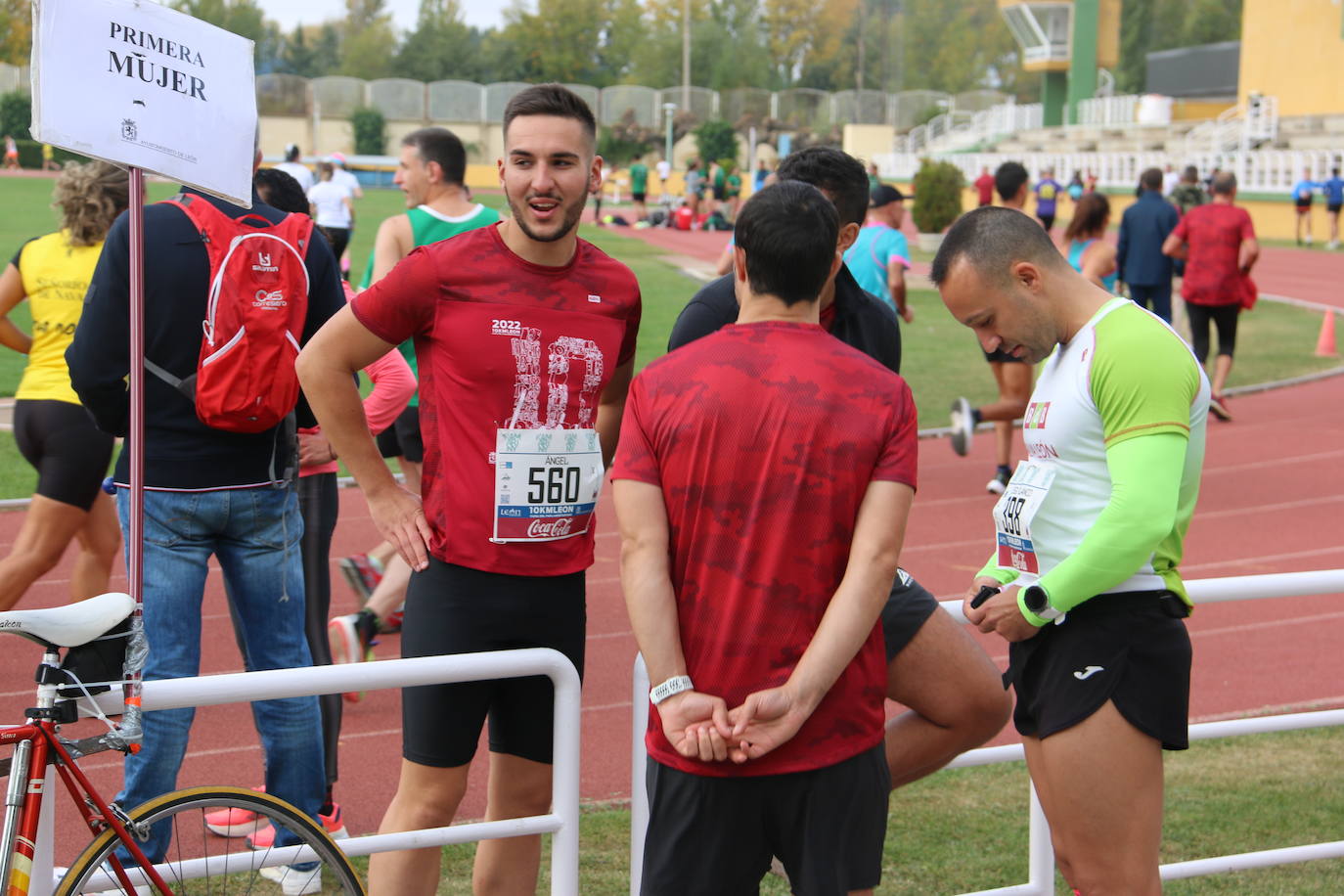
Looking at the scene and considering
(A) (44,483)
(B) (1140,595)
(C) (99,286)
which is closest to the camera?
(B) (1140,595)

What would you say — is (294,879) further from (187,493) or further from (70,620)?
(70,620)

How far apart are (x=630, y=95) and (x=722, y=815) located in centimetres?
8492

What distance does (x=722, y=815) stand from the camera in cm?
294

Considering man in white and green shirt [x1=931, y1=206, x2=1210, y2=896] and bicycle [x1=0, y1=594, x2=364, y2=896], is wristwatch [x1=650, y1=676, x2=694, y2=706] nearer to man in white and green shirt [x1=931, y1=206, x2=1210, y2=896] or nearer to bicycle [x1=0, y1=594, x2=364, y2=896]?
man in white and green shirt [x1=931, y1=206, x2=1210, y2=896]

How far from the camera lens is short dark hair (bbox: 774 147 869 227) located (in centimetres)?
396

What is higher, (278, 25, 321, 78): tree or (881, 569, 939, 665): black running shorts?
(278, 25, 321, 78): tree

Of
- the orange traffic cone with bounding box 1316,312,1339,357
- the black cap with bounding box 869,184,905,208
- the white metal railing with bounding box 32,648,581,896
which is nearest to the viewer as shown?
the white metal railing with bounding box 32,648,581,896

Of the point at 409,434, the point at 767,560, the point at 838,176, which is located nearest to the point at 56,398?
the point at 409,434

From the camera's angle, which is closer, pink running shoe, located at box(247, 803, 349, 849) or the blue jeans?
the blue jeans

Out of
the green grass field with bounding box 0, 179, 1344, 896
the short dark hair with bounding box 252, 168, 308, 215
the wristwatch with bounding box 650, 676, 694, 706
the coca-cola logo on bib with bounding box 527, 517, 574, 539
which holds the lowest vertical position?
the green grass field with bounding box 0, 179, 1344, 896

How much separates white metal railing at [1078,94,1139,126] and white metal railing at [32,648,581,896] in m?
61.4

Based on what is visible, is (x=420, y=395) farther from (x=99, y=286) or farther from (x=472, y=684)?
(x=99, y=286)

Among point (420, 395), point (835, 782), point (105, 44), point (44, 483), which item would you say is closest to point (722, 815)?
point (835, 782)

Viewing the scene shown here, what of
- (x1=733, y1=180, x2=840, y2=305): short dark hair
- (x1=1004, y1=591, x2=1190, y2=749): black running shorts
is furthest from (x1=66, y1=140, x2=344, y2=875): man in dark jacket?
(x1=1004, y1=591, x2=1190, y2=749): black running shorts
